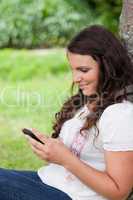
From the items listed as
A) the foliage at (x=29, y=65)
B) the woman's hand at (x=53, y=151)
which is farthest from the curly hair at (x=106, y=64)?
the foliage at (x=29, y=65)

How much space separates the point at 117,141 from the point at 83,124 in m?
0.28

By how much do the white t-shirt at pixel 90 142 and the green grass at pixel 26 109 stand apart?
87.9 inches

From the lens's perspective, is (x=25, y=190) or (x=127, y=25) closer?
(x=25, y=190)

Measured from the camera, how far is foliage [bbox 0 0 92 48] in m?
10.7

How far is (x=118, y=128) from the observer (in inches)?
103

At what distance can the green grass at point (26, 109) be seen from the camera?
17.7 ft

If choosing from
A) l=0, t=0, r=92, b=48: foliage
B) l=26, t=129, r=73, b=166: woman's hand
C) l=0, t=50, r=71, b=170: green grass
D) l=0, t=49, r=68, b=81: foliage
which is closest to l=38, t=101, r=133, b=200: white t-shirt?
l=26, t=129, r=73, b=166: woman's hand

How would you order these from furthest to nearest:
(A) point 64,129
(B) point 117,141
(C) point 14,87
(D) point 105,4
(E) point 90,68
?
1. (D) point 105,4
2. (C) point 14,87
3. (A) point 64,129
4. (E) point 90,68
5. (B) point 117,141

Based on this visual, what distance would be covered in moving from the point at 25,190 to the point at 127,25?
98 centimetres

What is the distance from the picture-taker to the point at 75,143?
2828mm

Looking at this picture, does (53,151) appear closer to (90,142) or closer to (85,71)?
(90,142)

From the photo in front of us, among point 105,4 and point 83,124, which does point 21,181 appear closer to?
point 83,124

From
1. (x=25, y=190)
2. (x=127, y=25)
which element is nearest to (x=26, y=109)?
(x=127, y=25)

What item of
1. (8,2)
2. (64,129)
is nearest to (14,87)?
(8,2)
